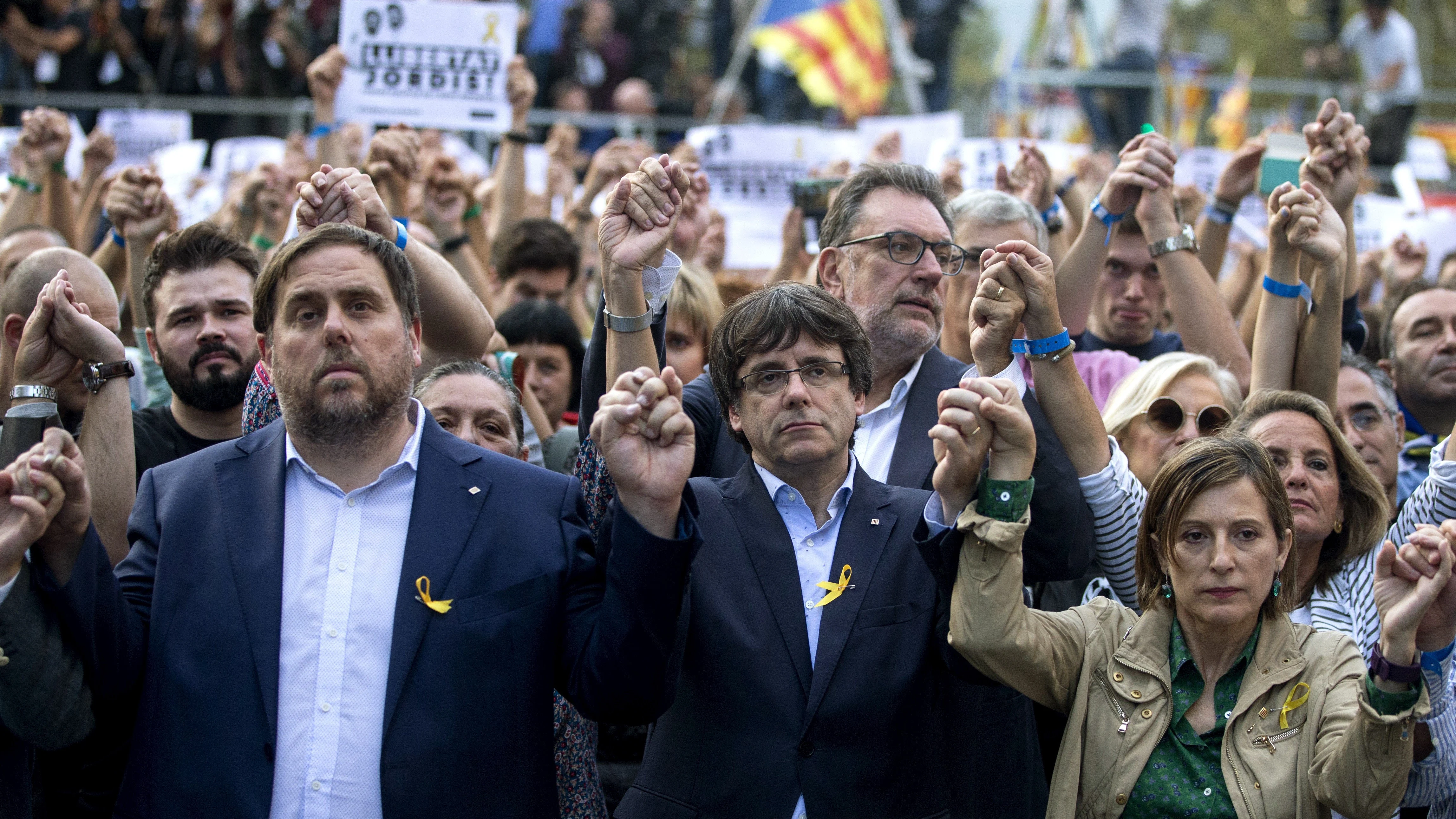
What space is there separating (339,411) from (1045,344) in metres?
1.61

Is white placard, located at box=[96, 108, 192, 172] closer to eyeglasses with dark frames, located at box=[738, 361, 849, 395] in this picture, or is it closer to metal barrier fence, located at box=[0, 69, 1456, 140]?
metal barrier fence, located at box=[0, 69, 1456, 140]

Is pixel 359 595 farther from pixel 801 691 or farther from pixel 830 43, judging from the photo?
pixel 830 43

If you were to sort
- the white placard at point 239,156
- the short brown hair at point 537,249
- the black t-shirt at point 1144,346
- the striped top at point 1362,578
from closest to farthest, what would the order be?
the striped top at point 1362,578
the black t-shirt at point 1144,346
the short brown hair at point 537,249
the white placard at point 239,156

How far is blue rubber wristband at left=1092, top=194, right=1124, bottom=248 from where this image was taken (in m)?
4.42

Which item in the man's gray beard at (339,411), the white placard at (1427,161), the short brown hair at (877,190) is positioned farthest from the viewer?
the white placard at (1427,161)

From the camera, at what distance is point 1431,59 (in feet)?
108

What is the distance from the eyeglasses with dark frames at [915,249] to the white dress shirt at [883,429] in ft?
1.02

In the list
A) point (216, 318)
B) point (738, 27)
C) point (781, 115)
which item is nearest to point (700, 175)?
point (216, 318)

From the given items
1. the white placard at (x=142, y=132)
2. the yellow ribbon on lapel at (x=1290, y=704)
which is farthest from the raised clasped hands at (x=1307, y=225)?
the white placard at (x=142, y=132)

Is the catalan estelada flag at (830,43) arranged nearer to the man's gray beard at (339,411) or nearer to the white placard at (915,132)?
the white placard at (915,132)

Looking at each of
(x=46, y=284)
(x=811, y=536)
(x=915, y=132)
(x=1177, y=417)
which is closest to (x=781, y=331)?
(x=811, y=536)

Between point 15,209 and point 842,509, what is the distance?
4.54 meters

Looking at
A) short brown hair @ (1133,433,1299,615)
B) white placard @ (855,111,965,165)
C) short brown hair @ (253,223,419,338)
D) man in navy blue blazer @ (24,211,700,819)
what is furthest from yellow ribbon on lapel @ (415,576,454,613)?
white placard @ (855,111,965,165)

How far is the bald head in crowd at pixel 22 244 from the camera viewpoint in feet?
17.5
